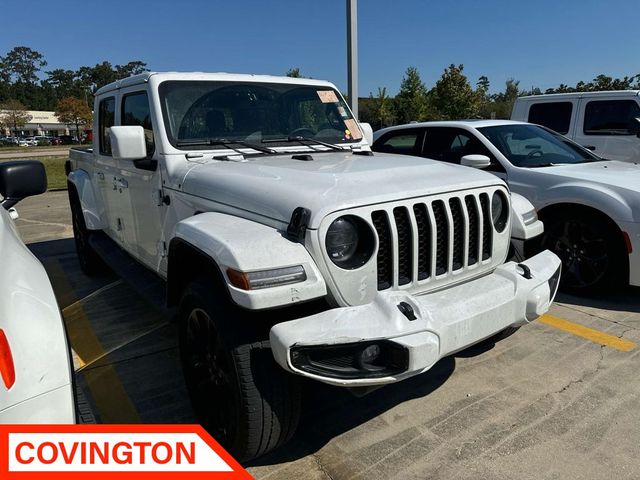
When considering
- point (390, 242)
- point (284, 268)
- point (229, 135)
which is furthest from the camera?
point (229, 135)

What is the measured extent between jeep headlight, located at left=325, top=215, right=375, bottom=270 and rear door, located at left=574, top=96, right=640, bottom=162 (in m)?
6.70

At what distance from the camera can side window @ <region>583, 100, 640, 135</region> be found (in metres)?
7.37

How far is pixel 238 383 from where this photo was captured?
7.25 ft

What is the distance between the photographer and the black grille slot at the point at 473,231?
275 cm

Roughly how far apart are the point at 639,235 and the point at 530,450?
8.63 feet

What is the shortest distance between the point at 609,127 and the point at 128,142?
7161mm

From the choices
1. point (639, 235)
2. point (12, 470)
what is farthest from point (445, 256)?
point (639, 235)

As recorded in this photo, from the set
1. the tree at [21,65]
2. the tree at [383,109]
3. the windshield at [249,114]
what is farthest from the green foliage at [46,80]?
the windshield at [249,114]

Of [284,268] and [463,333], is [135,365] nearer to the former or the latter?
[284,268]

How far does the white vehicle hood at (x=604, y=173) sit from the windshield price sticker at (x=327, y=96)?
92.7 inches

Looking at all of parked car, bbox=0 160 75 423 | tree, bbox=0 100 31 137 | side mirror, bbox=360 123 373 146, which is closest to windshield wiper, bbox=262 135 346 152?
side mirror, bbox=360 123 373 146

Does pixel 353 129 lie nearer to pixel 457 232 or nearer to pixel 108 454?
pixel 457 232

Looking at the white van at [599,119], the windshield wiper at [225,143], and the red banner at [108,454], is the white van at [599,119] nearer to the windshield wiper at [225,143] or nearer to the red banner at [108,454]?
the windshield wiper at [225,143]

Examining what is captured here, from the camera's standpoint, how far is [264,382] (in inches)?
87.5
